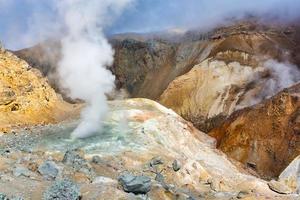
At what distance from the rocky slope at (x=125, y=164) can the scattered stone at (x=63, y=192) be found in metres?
0.02

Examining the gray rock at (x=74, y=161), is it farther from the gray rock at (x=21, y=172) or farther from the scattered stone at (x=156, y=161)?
the scattered stone at (x=156, y=161)

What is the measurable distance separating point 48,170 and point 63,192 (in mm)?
2823

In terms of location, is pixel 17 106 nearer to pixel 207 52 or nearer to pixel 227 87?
pixel 227 87

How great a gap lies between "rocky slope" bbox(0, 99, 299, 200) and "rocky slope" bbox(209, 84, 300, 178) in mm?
13755

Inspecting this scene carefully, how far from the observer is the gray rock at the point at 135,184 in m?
14.0

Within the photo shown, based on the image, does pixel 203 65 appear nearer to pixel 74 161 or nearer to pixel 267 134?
pixel 267 134

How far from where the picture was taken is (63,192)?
12.2 meters

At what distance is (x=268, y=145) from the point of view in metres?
41.9

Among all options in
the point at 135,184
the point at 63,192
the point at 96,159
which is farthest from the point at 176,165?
the point at 63,192

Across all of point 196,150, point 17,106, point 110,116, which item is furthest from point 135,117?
point 17,106

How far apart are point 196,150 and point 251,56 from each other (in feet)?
116

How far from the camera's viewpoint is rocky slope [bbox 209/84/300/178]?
40.2 meters

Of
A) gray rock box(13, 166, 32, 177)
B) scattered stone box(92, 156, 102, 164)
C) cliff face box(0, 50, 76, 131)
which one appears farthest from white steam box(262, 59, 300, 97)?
gray rock box(13, 166, 32, 177)

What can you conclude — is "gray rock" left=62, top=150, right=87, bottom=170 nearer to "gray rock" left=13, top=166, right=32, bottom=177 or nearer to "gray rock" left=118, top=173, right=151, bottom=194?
"gray rock" left=13, top=166, right=32, bottom=177
